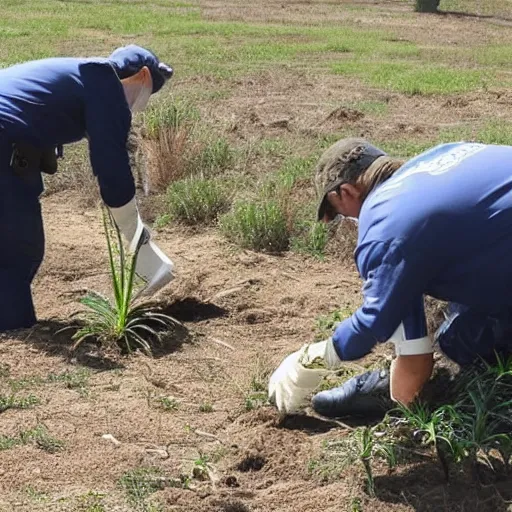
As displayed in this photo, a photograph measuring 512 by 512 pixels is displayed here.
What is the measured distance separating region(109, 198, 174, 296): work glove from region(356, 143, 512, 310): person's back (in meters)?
1.76

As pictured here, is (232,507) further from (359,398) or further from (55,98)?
(55,98)

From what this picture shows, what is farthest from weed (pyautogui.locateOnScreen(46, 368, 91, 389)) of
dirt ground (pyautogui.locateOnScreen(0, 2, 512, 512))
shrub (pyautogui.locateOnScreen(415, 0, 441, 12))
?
shrub (pyautogui.locateOnScreen(415, 0, 441, 12))

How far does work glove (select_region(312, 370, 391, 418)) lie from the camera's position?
4070 mm

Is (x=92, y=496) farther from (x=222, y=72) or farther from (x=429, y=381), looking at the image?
(x=222, y=72)

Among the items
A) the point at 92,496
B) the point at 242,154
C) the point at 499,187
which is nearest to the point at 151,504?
the point at 92,496

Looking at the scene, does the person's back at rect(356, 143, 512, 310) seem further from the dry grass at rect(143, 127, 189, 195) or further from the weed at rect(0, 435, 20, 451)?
the dry grass at rect(143, 127, 189, 195)

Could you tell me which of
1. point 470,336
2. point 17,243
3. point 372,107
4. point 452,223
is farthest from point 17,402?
point 372,107

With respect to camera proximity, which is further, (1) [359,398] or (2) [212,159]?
(2) [212,159]

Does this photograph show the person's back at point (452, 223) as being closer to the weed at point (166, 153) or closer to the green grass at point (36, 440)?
the green grass at point (36, 440)

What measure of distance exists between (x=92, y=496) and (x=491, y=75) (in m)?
9.72

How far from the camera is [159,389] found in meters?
Result: 4.49

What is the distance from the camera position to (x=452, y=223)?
3420 mm

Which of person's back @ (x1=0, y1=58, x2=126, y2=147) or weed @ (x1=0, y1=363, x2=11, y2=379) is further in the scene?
person's back @ (x1=0, y1=58, x2=126, y2=147)

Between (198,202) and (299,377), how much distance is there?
9.50 ft
